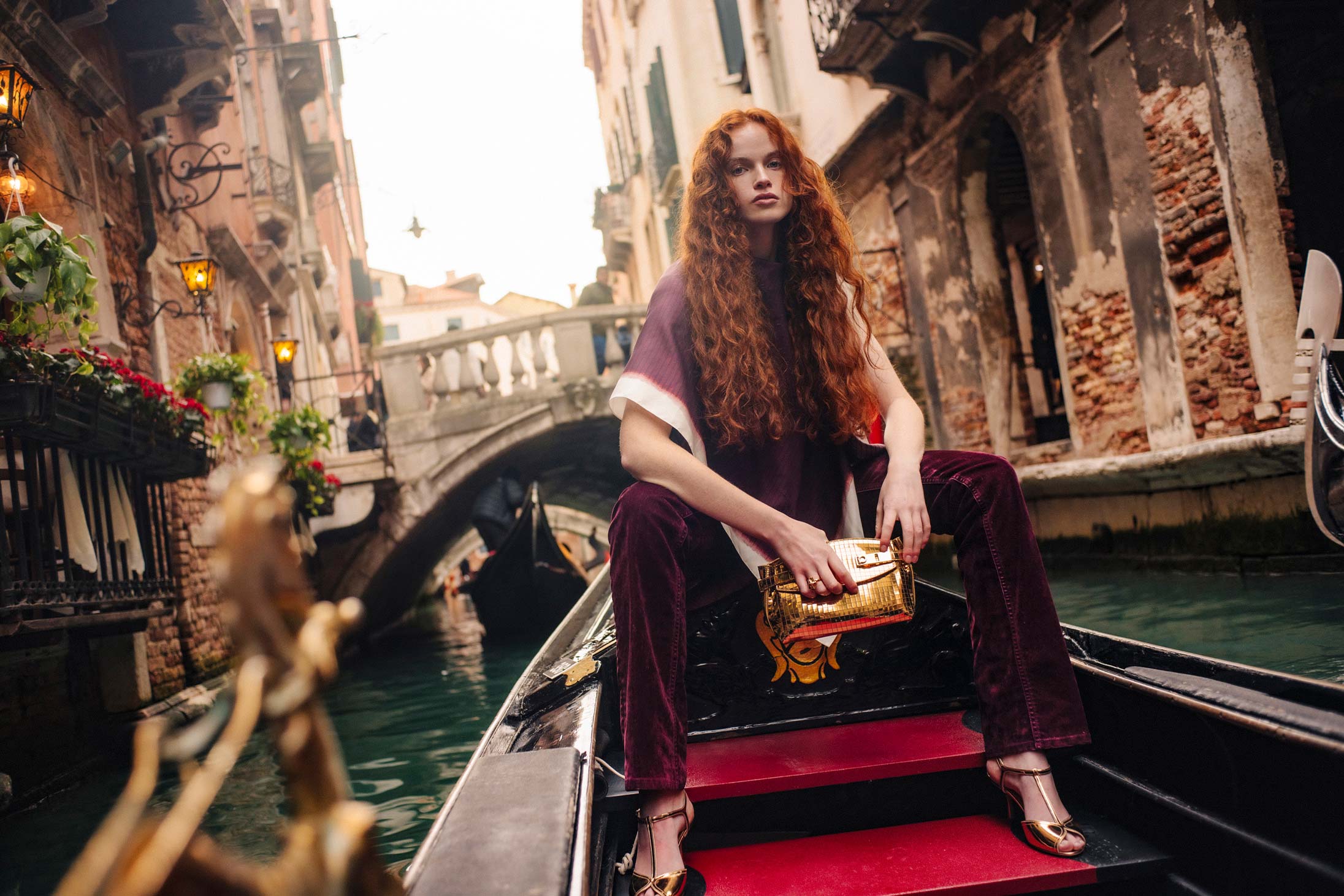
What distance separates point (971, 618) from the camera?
1.28 meters

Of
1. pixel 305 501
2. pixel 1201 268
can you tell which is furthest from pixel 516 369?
pixel 1201 268

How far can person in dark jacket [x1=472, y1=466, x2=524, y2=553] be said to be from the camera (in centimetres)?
961

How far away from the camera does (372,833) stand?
1.36 ft

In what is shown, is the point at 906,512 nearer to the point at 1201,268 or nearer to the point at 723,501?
the point at 723,501

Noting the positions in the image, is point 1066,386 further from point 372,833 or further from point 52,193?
point 372,833

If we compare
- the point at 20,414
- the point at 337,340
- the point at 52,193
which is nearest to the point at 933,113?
the point at 52,193

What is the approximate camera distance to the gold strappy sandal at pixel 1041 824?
1096 mm

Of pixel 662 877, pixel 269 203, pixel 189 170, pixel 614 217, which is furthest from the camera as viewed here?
pixel 614 217

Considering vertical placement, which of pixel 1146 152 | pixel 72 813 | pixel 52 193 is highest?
pixel 52 193

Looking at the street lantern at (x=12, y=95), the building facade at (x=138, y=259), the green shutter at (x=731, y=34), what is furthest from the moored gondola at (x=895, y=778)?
the green shutter at (x=731, y=34)

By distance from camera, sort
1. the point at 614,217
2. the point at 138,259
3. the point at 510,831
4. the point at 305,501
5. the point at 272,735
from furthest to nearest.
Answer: the point at 614,217 → the point at 305,501 → the point at 138,259 → the point at 510,831 → the point at 272,735

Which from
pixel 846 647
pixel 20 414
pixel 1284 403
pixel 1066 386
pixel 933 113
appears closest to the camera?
pixel 846 647

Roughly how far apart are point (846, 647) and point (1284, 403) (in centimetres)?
326

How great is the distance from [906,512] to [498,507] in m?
8.61
